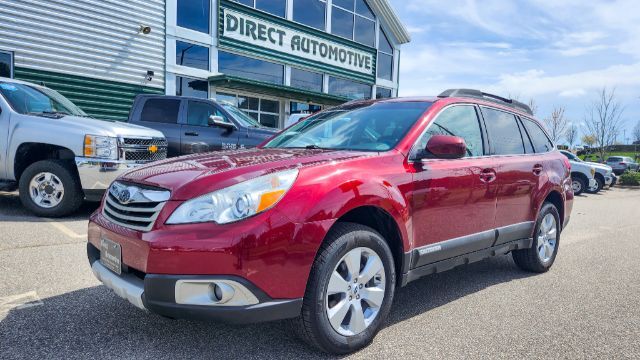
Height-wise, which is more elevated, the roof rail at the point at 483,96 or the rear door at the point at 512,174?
the roof rail at the point at 483,96

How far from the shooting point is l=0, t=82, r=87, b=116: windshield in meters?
6.08

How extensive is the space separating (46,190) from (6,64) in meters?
6.67

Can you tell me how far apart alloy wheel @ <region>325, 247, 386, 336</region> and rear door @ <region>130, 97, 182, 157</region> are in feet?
20.9

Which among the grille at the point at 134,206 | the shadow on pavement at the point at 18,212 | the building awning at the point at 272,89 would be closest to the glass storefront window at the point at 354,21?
the building awning at the point at 272,89

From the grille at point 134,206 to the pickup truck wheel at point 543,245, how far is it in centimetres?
356

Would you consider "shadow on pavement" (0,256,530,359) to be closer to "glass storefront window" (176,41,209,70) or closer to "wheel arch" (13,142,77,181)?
"wheel arch" (13,142,77,181)

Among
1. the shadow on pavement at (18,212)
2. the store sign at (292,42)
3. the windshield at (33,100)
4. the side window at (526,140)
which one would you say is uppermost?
the store sign at (292,42)

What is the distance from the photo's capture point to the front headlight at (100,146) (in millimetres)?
5668

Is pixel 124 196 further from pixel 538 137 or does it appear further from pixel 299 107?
pixel 299 107

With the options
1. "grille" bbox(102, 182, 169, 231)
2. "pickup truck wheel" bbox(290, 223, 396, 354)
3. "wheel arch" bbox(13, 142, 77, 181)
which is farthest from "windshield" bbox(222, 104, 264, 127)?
"pickup truck wheel" bbox(290, 223, 396, 354)

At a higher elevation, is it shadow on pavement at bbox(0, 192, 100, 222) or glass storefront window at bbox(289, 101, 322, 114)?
glass storefront window at bbox(289, 101, 322, 114)

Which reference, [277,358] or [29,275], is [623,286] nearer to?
[277,358]

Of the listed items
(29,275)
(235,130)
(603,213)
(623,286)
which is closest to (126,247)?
(29,275)

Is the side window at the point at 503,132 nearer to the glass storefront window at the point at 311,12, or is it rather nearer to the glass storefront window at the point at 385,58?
the glass storefront window at the point at 311,12
